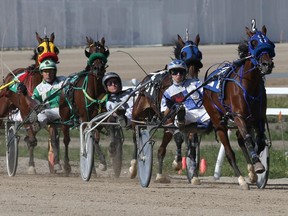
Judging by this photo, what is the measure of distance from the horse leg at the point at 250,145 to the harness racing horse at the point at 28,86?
173 inches

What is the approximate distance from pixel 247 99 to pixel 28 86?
4.95 m

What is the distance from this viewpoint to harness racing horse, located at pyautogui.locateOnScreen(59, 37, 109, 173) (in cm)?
1534

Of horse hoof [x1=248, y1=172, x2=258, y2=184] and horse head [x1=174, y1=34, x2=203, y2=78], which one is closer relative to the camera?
horse hoof [x1=248, y1=172, x2=258, y2=184]

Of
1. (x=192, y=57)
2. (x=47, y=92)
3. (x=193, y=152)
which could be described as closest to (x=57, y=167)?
(x=47, y=92)

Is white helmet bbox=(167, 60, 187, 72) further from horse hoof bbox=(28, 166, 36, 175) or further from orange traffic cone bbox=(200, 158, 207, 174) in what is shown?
horse hoof bbox=(28, 166, 36, 175)

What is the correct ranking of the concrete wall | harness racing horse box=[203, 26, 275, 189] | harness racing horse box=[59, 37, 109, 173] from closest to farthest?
harness racing horse box=[203, 26, 275, 189]
harness racing horse box=[59, 37, 109, 173]
the concrete wall

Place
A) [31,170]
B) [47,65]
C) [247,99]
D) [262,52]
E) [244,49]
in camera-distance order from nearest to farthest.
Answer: [262,52] → [247,99] → [244,49] → [47,65] → [31,170]

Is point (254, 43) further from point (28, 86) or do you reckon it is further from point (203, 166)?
point (28, 86)

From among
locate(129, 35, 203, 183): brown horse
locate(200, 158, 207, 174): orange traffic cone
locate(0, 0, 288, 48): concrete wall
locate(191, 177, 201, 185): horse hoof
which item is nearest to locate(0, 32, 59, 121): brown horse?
locate(129, 35, 203, 183): brown horse

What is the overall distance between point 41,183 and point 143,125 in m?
1.41

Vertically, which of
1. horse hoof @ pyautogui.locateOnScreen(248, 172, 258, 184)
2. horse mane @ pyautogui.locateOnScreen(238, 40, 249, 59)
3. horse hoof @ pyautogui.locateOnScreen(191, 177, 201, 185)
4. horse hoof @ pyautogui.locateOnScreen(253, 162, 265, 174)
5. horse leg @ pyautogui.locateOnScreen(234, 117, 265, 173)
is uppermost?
horse mane @ pyautogui.locateOnScreen(238, 40, 249, 59)

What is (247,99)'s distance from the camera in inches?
516

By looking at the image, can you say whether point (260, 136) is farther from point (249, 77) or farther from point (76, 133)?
point (76, 133)

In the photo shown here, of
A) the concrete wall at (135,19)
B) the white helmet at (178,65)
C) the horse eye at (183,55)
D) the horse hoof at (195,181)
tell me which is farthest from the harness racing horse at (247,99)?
the concrete wall at (135,19)
